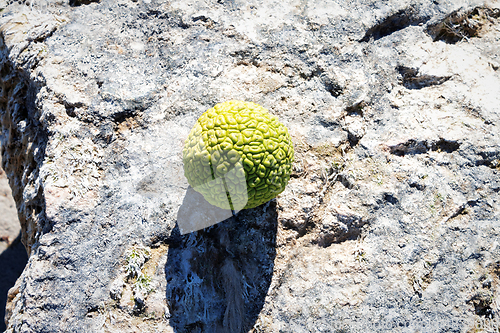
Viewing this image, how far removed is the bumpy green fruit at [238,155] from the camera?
2760 millimetres

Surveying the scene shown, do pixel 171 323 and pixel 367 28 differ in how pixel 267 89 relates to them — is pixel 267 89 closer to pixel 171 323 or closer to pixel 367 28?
pixel 367 28

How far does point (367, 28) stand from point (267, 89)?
4.70 feet

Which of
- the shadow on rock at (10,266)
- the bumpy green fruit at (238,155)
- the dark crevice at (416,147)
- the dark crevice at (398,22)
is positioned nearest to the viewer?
the bumpy green fruit at (238,155)

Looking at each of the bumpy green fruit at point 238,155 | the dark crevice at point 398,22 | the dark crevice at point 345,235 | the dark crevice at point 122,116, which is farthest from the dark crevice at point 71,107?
the dark crevice at point 398,22

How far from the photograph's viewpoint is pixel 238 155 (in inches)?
108

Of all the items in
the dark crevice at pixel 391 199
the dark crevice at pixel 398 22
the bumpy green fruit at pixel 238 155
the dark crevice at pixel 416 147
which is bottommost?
the dark crevice at pixel 391 199

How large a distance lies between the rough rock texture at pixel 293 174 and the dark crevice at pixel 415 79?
17 mm

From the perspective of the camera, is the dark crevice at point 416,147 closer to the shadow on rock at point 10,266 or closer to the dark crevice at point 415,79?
the dark crevice at point 415,79

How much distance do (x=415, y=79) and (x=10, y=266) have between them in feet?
22.7

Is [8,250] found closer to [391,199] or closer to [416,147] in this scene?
[391,199]

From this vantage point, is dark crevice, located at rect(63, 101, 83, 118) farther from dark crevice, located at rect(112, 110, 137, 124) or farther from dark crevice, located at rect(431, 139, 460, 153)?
dark crevice, located at rect(431, 139, 460, 153)

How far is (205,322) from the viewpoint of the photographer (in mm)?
3176

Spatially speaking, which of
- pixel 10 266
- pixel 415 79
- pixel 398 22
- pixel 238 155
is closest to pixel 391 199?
pixel 415 79

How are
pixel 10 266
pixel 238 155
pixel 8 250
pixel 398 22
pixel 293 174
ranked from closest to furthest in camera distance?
pixel 238 155 → pixel 293 174 → pixel 398 22 → pixel 10 266 → pixel 8 250
